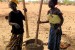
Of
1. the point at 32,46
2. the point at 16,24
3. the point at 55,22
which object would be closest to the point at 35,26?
the point at 32,46

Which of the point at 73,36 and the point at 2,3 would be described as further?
the point at 2,3

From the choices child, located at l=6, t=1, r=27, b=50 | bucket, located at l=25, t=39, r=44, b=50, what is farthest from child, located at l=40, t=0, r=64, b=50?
child, located at l=6, t=1, r=27, b=50

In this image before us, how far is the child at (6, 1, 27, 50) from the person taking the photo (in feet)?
23.2

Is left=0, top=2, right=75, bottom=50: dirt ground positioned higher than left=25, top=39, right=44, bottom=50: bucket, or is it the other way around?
left=25, top=39, right=44, bottom=50: bucket

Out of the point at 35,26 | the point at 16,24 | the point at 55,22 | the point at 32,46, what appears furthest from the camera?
the point at 35,26

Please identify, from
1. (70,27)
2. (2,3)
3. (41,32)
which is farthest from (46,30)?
(2,3)

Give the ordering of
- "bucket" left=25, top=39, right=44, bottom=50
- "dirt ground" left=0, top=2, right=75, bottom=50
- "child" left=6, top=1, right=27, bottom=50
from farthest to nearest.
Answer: "dirt ground" left=0, top=2, right=75, bottom=50 → "bucket" left=25, top=39, right=44, bottom=50 → "child" left=6, top=1, right=27, bottom=50

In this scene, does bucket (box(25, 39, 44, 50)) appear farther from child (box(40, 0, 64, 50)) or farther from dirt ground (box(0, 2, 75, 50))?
dirt ground (box(0, 2, 75, 50))

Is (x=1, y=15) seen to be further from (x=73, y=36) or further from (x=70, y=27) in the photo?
(x=73, y=36)

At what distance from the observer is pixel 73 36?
9852mm

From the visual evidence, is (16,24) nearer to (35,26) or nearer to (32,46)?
(32,46)

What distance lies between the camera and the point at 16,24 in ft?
22.9

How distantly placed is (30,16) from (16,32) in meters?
6.30

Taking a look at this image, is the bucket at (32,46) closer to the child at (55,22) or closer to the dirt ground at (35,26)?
the child at (55,22)
